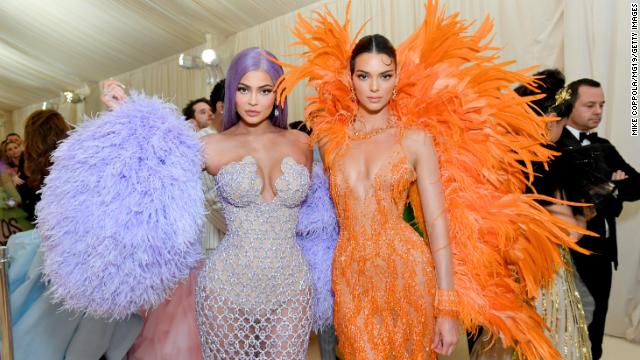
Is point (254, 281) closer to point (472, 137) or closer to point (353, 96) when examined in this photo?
point (353, 96)

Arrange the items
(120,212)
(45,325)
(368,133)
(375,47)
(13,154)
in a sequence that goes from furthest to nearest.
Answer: (13,154), (45,325), (368,133), (375,47), (120,212)

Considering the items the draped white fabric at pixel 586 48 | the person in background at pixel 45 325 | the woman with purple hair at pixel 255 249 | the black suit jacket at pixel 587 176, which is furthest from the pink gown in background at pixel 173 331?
the black suit jacket at pixel 587 176

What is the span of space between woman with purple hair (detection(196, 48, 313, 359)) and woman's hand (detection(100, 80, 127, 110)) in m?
0.39

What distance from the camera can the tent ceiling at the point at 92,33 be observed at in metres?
5.45

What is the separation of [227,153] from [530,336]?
1463 mm

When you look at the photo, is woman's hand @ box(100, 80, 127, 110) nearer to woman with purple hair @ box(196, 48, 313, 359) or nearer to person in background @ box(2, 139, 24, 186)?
woman with purple hair @ box(196, 48, 313, 359)

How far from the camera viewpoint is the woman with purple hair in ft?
5.57

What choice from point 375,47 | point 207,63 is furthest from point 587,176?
point 207,63

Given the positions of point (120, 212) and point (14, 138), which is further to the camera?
point (14, 138)

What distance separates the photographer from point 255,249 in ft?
5.66

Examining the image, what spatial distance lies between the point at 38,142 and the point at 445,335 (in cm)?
255

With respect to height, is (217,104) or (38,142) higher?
(217,104)

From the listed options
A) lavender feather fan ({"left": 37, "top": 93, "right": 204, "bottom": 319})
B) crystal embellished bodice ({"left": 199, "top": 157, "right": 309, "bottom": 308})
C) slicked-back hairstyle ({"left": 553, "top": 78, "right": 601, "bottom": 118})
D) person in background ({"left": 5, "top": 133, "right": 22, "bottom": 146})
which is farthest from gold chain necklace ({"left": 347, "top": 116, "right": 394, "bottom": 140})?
person in background ({"left": 5, "top": 133, "right": 22, "bottom": 146})

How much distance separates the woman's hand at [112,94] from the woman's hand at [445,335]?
1561 millimetres
